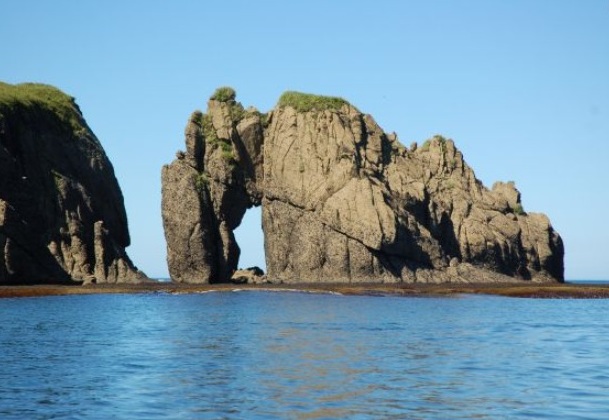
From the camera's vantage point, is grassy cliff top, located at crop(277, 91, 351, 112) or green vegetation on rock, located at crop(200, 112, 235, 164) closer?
green vegetation on rock, located at crop(200, 112, 235, 164)

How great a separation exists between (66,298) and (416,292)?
40.4 m

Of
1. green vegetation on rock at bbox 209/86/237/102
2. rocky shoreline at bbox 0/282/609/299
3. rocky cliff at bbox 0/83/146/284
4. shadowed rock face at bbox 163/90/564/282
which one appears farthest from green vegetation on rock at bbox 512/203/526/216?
rocky cliff at bbox 0/83/146/284

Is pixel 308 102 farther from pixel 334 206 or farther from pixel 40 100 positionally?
pixel 40 100

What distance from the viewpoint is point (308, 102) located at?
137 metres

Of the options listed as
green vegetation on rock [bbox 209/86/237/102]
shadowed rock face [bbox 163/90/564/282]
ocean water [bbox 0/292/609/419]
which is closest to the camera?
ocean water [bbox 0/292/609/419]

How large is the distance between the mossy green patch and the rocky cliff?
20cm

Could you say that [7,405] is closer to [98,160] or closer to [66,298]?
[66,298]

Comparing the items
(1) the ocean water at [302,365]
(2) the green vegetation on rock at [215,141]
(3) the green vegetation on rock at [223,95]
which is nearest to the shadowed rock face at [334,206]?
(2) the green vegetation on rock at [215,141]

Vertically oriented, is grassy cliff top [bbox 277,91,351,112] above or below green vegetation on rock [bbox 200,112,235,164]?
above

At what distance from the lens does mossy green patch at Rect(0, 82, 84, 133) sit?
12362 centimetres

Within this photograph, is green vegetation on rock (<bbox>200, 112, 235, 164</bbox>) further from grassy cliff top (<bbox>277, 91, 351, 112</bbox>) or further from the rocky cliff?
the rocky cliff

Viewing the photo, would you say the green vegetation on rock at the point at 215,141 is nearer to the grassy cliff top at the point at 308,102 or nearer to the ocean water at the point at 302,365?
the grassy cliff top at the point at 308,102

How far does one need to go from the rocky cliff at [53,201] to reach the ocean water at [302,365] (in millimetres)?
44202

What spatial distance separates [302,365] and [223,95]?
340 feet
